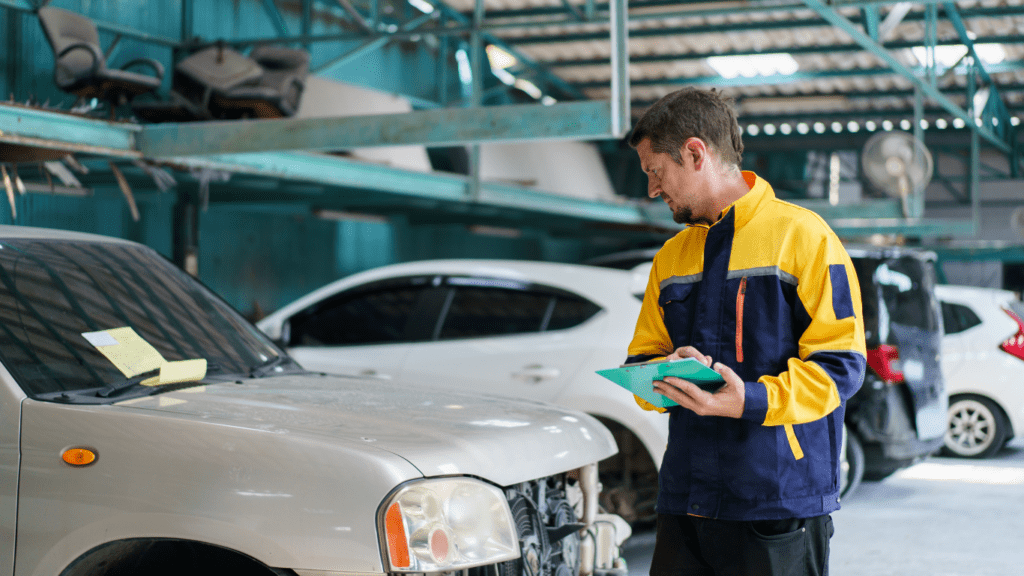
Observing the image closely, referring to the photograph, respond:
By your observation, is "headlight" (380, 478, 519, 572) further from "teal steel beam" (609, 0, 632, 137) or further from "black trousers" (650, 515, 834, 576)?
"teal steel beam" (609, 0, 632, 137)

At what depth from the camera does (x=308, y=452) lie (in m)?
2.34

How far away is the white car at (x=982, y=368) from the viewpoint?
8.95m

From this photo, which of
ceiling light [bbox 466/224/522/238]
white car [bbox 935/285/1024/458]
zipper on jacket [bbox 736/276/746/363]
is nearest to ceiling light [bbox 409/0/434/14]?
ceiling light [bbox 466/224/522/238]

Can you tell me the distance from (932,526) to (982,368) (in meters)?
3.06

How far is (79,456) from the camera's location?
2445 mm

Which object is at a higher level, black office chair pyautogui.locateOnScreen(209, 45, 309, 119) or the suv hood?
black office chair pyautogui.locateOnScreen(209, 45, 309, 119)

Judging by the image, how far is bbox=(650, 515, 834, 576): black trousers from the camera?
2.12 meters

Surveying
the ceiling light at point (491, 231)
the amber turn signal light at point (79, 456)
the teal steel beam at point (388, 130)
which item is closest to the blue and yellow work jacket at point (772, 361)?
the amber turn signal light at point (79, 456)

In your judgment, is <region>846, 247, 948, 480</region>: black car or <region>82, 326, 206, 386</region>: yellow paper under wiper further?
<region>846, 247, 948, 480</region>: black car

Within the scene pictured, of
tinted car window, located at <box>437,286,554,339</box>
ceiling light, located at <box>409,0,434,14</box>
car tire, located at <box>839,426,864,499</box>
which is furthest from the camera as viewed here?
ceiling light, located at <box>409,0,434,14</box>

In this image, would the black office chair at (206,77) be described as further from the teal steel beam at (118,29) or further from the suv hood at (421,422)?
the suv hood at (421,422)

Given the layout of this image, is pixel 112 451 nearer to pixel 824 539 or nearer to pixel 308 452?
pixel 308 452

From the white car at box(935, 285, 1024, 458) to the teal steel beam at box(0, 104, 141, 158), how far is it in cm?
705

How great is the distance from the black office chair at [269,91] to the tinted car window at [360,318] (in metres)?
3.68
